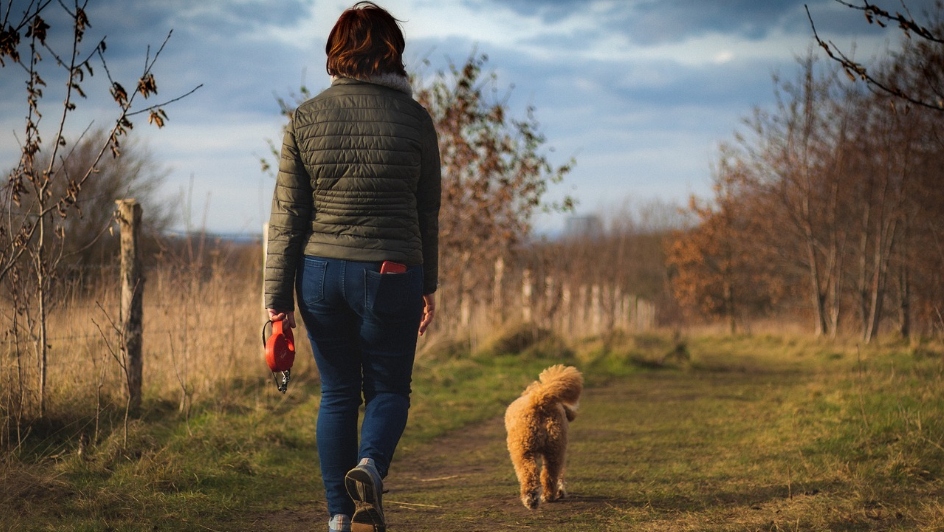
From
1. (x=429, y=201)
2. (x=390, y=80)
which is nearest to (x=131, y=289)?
(x=429, y=201)

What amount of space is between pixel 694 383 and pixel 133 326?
6.89 m

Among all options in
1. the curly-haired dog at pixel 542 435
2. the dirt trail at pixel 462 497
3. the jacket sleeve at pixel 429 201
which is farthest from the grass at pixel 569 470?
the jacket sleeve at pixel 429 201

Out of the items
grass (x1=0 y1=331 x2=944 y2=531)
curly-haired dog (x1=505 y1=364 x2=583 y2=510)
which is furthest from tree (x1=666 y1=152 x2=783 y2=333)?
curly-haired dog (x1=505 y1=364 x2=583 y2=510)

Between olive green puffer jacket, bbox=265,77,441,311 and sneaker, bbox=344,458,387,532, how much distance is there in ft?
2.46

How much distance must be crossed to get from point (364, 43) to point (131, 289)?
3947 mm

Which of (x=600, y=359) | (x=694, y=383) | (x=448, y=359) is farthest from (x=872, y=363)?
(x=448, y=359)

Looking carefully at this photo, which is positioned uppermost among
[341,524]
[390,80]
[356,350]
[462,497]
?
[390,80]

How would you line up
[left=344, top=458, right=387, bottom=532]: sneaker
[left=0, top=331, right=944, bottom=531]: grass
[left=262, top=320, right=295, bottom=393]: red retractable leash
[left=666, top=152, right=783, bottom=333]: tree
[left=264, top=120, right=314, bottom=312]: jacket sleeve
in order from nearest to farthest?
1. [left=344, top=458, right=387, bottom=532]: sneaker
2. [left=264, top=120, right=314, bottom=312]: jacket sleeve
3. [left=262, top=320, right=295, bottom=393]: red retractable leash
4. [left=0, top=331, right=944, bottom=531]: grass
5. [left=666, top=152, right=783, bottom=333]: tree

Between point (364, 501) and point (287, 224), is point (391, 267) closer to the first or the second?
point (287, 224)

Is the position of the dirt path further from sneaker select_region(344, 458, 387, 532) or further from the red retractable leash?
the red retractable leash

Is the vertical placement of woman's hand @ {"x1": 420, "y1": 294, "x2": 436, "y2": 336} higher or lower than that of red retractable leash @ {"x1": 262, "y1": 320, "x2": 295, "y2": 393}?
higher

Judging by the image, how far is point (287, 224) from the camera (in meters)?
3.30

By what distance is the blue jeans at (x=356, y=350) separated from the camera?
3.27m

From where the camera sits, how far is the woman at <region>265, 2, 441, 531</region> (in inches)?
128
